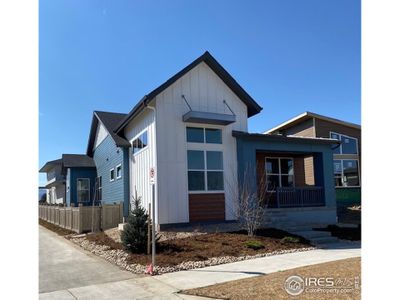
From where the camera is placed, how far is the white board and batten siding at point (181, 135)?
1484 centimetres

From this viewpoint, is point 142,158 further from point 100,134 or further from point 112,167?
point 100,134

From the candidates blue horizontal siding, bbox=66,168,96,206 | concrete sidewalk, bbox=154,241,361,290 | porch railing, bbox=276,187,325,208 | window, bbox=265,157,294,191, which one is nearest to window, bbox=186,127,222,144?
porch railing, bbox=276,187,325,208

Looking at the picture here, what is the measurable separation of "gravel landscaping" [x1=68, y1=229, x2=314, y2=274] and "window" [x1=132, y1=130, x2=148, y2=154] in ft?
14.9

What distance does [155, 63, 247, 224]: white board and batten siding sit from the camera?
48.7 ft

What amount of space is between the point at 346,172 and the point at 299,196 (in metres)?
16.4

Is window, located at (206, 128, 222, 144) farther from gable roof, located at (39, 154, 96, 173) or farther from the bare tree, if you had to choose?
gable roof, located at (39, 154, 96, 173)

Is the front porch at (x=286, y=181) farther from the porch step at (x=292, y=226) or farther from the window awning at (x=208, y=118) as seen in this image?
the window awning at (x=208, y=118)

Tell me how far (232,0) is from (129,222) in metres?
7.50

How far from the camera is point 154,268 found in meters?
9.19

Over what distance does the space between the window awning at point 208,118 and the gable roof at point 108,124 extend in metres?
4.81

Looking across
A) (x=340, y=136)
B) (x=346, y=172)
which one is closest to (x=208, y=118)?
(x=340, y=136)

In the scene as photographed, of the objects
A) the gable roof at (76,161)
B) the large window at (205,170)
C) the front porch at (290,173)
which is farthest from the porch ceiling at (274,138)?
the gable roof at (76,161)
